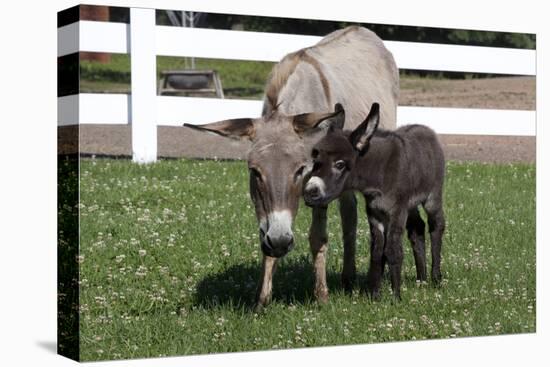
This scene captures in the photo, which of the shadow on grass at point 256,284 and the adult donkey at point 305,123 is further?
the shadow on grass at point 256,284

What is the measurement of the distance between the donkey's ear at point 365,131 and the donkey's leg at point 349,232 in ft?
2.46

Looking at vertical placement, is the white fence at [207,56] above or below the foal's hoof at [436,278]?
above

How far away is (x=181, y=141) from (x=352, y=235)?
6.09 feet

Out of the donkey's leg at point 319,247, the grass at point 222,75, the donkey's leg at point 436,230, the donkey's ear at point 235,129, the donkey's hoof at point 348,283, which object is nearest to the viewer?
the donkey's ear at point 235,129

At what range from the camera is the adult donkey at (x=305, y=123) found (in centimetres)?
554

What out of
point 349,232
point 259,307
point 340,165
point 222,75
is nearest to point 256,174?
point 340,165

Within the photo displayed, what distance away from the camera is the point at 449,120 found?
854cm

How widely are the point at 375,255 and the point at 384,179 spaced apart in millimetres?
541

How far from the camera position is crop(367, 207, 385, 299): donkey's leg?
6.50m

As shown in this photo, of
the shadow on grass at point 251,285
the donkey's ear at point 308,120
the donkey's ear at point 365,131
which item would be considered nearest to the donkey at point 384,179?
the donkey's ear at point 365,131

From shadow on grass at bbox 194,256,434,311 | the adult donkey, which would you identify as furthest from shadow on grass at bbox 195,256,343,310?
the adult donkey

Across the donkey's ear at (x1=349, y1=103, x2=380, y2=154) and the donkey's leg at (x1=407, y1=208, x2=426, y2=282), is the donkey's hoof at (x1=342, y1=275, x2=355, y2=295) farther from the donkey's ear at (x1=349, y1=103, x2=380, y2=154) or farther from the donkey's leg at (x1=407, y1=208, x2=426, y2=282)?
the donkey's ear at (x1=349, y1=103, x2=380, y2=154)

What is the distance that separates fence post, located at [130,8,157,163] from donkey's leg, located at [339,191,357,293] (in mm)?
1849

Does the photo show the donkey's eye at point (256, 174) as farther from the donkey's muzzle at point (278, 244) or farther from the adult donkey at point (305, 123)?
the donkey's muzzle at point (278, 244)
